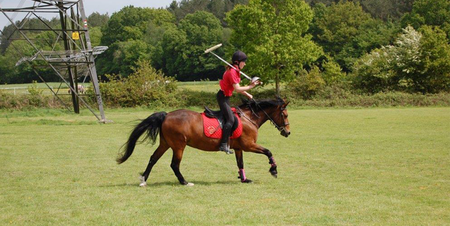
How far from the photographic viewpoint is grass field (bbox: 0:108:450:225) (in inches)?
330

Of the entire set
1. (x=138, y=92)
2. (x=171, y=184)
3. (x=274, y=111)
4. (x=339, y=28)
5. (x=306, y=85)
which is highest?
(x=339, y=28)

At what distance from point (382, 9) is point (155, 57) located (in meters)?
45.4

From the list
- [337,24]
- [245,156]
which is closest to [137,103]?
[245,156]

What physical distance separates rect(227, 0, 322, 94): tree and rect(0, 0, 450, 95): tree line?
0.10 m

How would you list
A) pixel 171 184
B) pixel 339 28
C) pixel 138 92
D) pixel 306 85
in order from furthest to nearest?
1. pixel 339 28
2. pixel 306 85
3. pixel 138 92
4. pixel 171 184

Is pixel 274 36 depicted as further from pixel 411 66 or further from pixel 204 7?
pixel 204 7

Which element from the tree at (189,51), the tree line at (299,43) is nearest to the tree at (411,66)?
the tree line at (299,43)

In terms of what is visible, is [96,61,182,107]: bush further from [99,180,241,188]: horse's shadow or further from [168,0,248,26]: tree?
[168,0,248,26]: tree

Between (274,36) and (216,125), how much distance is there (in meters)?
42.1

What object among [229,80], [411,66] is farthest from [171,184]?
[411,66]

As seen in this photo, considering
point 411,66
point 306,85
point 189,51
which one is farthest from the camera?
point 189,51

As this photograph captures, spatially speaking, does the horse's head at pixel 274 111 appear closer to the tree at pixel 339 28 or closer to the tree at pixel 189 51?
the tree at pixel 339 28

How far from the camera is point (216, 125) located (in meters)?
11.6

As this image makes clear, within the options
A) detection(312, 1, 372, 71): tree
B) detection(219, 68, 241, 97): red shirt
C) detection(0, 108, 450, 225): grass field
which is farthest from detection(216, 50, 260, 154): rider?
detection(312, 1, 372, 71): tree
